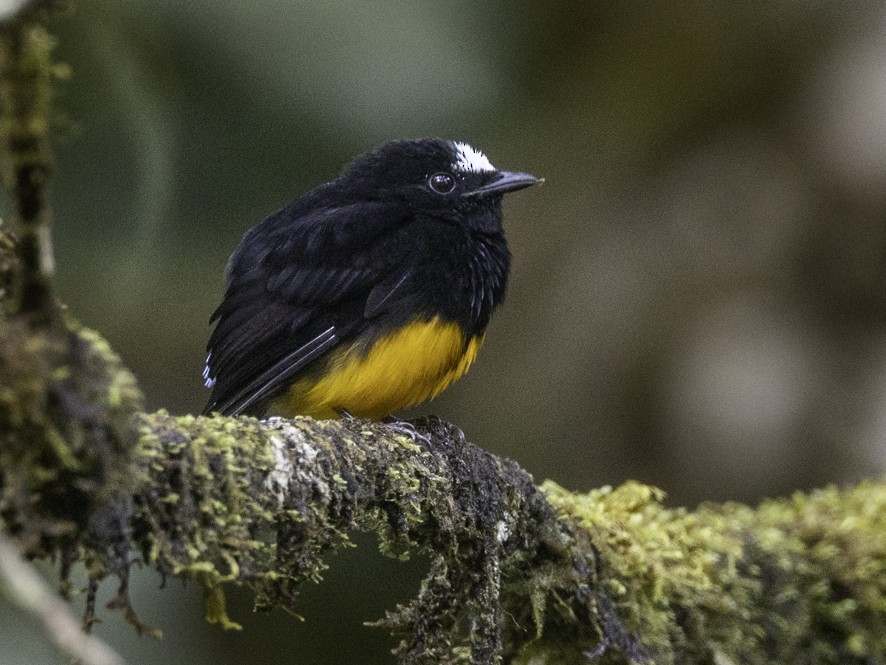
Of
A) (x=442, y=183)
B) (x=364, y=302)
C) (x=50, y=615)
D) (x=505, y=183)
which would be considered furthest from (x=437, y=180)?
(x=50, y=615)

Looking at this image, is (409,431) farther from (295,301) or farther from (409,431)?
(295,301)

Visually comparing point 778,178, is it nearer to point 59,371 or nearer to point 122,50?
point 122,50

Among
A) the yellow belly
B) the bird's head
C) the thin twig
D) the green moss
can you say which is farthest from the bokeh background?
the thin twig

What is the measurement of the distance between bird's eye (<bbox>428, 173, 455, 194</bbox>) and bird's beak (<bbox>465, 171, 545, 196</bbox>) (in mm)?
92

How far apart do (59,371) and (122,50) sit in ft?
15.8

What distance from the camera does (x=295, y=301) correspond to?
367cm

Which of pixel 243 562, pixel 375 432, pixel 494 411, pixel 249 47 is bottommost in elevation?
pixel 243 562

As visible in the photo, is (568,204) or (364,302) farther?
(568,204)

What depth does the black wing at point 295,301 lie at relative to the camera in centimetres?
353

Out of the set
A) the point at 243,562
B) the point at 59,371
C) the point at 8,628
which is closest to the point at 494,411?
the point at 8,628

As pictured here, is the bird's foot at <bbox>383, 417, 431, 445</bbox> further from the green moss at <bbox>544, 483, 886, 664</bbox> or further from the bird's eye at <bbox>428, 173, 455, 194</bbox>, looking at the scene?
the bird's eye at <bbox>428, 173, 455, 194</bbox>

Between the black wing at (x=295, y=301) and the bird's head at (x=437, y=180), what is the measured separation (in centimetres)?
20

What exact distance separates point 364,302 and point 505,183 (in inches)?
34.0

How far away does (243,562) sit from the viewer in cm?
200
